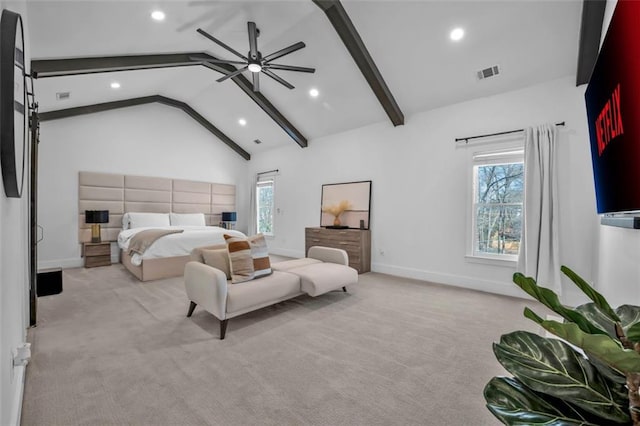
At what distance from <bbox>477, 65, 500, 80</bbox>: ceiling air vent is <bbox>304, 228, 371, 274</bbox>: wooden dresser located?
2832 millimetres

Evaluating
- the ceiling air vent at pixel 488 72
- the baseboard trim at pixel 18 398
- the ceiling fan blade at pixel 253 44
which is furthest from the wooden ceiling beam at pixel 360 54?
Answer: the baseboard trim at pixel 18 398

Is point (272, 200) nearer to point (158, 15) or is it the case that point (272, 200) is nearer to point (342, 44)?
point (342, 44)

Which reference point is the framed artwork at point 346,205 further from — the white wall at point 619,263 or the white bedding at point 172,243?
the white wall at point 619,263

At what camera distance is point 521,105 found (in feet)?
12.0

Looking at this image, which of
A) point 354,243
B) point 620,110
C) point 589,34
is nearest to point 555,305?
point 620,110

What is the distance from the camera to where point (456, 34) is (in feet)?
10.8

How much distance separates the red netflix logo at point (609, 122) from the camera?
1004mm

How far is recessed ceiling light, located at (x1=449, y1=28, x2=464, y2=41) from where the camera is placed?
325cm

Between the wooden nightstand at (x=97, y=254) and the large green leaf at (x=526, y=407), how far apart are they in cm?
655

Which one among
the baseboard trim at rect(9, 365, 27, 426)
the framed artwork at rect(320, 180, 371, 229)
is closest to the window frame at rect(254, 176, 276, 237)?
the framed artwork at rect(320, 180, 371, 229)

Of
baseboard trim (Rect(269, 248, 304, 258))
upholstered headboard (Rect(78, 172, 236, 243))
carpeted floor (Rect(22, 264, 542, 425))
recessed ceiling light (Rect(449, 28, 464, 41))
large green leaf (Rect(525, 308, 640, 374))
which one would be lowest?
carpeted floor (Rect(22, 264, 542, 425))

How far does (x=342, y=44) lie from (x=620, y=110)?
3557mm

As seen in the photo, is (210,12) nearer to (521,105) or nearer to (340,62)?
(340,62)

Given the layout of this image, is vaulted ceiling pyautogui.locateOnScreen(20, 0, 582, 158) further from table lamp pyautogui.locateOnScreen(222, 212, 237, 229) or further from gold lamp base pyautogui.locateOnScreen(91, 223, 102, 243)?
table lamp pyautogui.locateOnScreen(222, 212, 237, 229)
